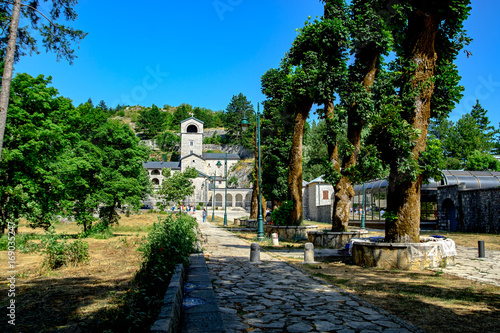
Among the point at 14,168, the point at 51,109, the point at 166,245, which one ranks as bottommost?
the point at 166,245

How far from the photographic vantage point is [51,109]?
18125mm

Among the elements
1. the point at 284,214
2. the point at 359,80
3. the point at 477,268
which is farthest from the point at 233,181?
the point at 477,268

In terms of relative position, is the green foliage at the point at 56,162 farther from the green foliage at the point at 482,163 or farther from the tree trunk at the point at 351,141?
the green foliage at the point at 482,163

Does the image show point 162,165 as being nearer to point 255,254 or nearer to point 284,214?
point 284,214

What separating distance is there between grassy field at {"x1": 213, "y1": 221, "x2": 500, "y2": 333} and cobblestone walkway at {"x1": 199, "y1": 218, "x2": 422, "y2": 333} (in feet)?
1.19

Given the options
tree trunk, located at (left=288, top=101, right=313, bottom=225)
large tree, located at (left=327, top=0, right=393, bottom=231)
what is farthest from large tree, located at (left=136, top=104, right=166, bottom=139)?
→ large tree, located at (left=327, top=0, right=393, bottom=231)

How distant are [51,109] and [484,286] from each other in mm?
19402

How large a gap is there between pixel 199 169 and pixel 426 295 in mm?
91131

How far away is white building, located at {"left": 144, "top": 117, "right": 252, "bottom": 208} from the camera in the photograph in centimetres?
8441

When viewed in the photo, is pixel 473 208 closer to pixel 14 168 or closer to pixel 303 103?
pixel 303 103

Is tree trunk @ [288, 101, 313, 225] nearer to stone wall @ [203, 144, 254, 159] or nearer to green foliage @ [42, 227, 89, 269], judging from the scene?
green foliage @ [42, 227, 89, 269]

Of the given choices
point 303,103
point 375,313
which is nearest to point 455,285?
point 375,313

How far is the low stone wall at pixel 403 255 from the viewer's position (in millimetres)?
8461

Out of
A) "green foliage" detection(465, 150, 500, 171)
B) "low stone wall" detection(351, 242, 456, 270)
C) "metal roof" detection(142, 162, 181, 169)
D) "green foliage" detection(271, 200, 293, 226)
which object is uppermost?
"metal roof" detection(142, 162, 181, 169)
